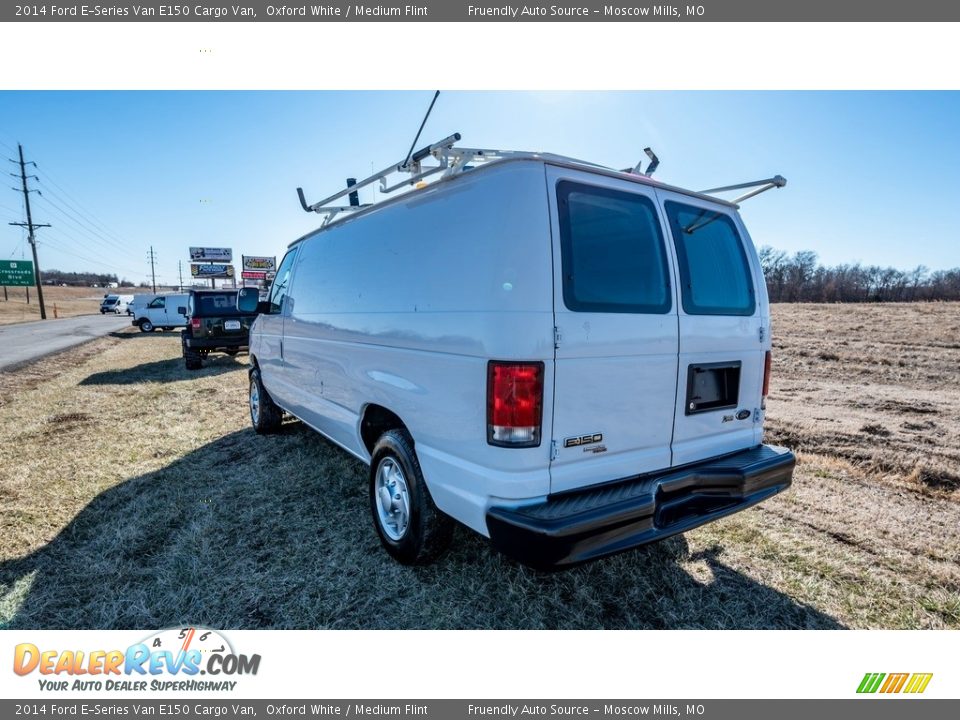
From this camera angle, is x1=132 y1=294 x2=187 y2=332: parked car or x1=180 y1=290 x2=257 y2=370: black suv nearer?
x1=180 y1=290 x2=257 y2=370: black suv

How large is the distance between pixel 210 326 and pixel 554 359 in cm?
1137

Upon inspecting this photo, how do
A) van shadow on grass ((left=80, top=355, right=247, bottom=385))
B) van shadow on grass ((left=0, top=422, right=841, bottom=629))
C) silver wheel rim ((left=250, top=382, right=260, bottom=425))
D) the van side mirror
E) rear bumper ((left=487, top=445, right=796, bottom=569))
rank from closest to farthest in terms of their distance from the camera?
1. rear bumper ((left=487, top=445, right=796, bottom=569))
2. van shadow on grass ((left=0, top=422, right=841, bottom=629))
3. the van side mirror
4. silver wheel rim ((left=250, top=382, right=260, bottom=425))
5. van shadow on grass ((left=80, top=355, right=247, bottom=385))

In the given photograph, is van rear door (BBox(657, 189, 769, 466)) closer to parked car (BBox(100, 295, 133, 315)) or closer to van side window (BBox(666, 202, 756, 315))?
van side window (BBox(666, 202, 756, 315))

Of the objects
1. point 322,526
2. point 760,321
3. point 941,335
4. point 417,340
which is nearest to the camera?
point 417,340

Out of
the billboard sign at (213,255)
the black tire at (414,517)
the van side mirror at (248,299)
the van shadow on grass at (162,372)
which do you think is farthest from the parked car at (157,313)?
the billboard sign at (213,255)

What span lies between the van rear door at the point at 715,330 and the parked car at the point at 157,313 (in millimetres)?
27007

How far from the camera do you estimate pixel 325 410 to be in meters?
3.99

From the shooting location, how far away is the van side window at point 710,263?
276 centimetres

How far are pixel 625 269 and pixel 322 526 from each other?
285 centimetres

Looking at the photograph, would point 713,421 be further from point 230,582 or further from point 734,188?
point 230,582

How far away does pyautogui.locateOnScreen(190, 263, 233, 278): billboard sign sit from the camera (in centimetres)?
5216

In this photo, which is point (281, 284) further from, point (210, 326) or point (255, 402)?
point (210, 326)

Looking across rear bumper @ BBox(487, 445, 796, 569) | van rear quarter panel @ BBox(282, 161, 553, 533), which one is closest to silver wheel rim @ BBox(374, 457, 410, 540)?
van rear quarter panel @ BBox(282, 161, 553, 533)

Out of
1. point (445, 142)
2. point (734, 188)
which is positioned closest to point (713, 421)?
point (734, 188)
